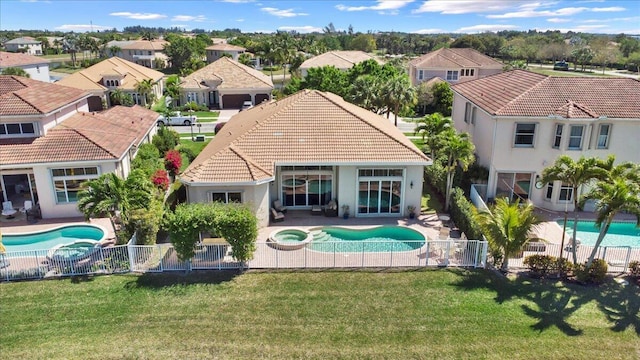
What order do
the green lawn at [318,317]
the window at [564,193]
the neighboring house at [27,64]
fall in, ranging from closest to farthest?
the green lawn at [318,317], the window at [564,193], the neighboring house at [27,64]

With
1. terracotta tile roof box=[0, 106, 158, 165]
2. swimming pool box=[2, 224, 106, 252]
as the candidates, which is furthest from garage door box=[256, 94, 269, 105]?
swimming pool box=[2, 224, 106, 252]

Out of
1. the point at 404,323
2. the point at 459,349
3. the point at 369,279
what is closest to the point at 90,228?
the point at 369,279

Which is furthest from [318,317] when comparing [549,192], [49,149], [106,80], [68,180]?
[106,80]

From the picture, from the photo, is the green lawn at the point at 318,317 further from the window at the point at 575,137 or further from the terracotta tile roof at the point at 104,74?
the terracotta tile roof at the point at 104,74

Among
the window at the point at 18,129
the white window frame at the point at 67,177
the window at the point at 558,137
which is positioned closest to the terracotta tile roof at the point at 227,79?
the window at the point at 18,129

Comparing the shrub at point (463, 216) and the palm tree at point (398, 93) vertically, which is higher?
the palm tree at point (398, 93)

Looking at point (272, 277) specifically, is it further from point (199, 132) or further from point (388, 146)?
point (199, 132)

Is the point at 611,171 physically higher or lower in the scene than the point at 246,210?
higher
